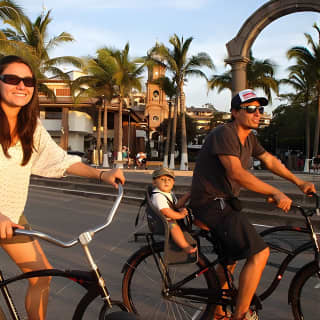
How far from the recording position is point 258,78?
2453 centimetres

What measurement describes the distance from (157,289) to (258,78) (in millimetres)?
23543

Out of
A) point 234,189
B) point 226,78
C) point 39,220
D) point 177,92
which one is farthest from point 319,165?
point 234,189

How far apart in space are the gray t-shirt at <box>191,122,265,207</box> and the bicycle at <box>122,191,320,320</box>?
0.30m

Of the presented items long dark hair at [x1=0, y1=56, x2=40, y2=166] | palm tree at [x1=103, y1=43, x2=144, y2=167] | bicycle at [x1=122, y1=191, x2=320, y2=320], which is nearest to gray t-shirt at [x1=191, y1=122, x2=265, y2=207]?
bicycle at [x1=122, y1=191, x2=320, y2=320]

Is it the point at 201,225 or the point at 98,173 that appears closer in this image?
the point at 98,173

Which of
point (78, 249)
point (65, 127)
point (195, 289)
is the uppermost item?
point (65, 127)

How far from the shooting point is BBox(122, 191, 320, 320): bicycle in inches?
109

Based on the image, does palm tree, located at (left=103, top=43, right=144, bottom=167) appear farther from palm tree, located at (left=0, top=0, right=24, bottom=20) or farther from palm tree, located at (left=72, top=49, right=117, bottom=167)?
palm tree, located at (left=0, top=0, right=24, bottom=20)

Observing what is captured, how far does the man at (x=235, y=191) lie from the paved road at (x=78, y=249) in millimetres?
555

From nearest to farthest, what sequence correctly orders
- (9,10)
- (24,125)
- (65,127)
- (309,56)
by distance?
(24,125) → (9,10) → (309,56) → (65,127)

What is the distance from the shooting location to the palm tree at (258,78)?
24188mm

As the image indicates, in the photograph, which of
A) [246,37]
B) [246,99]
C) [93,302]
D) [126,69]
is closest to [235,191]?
[246,99]

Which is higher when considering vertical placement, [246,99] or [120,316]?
[246,99]

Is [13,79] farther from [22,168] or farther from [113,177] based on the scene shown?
[113,177]
